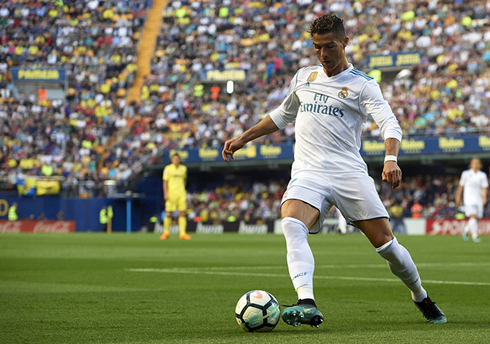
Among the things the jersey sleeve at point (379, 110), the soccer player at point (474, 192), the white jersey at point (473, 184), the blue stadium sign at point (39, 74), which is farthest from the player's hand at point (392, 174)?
the blue stadium sign at point (39, 74)

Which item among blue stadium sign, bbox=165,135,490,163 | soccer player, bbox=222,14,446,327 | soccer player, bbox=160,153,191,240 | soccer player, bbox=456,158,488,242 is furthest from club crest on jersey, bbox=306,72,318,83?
blue stadium sign, bbox=165,135,490,163

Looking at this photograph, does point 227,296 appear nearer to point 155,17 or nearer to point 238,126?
point 238,126

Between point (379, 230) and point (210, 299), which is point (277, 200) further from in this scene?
point (379, 230)

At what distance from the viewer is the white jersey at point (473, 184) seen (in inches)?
941

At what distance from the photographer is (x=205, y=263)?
14680 millimetres

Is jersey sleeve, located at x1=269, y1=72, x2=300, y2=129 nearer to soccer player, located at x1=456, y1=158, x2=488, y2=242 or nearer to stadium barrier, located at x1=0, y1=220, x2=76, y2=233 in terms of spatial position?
soccer player, located at x1=456, y1=158, x2=488, y2=242

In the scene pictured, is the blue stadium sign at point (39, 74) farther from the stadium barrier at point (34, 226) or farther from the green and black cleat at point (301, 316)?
Answer: the green and black cleat at point (301, 316)

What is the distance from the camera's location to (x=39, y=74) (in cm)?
4541

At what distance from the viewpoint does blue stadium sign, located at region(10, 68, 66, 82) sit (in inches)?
1779

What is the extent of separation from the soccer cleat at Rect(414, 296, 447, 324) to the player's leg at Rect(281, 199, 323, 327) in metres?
1.06

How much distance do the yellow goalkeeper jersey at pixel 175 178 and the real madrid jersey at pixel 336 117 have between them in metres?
18.4

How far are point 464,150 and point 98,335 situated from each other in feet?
96.7

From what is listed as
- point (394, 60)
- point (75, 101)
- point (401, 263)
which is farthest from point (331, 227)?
point (401, 263)

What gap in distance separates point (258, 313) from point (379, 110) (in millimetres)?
1654
